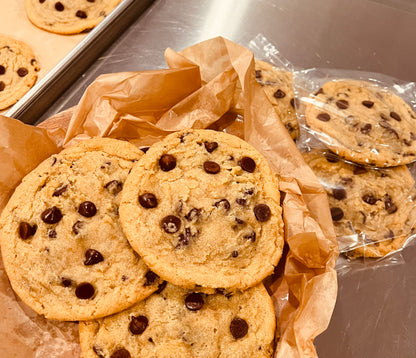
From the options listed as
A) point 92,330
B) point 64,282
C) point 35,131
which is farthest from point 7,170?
point 92,330

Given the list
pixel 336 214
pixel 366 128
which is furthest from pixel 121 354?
pixel 366 128

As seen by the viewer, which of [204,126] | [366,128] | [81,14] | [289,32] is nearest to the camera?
[204,126]

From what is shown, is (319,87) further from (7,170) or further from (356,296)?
(7,170)

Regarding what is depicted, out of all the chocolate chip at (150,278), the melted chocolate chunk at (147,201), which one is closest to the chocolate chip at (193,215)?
the melted chocolate chunk at (147,201)

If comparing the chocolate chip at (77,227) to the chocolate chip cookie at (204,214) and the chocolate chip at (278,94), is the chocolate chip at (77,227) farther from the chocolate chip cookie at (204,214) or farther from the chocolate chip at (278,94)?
the chocolate chip at (278,94)

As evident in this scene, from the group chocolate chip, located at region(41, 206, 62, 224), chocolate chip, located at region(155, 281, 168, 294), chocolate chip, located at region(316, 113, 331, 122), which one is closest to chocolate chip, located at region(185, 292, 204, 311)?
chocolate chip, located at region(155, 281, 168, 294)

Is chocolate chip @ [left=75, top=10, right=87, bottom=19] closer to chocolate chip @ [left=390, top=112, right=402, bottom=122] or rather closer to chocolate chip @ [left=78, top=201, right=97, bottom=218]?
chocolate chip @ [left=78, top=201, right=97, bottom=218]

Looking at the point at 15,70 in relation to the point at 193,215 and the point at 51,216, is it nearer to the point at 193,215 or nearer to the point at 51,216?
the point at 51,216
